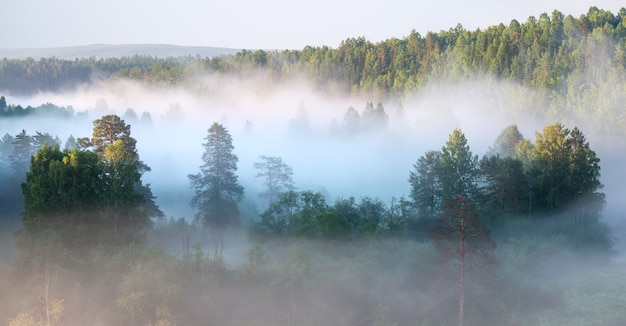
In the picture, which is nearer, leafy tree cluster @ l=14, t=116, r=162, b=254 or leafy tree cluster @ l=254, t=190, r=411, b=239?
leafy tree cluster @ l=14, t=116, r=162, b=254

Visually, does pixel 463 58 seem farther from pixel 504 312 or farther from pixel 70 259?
pixel 70 259

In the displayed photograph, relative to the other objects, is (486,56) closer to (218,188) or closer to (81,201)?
(218,188)

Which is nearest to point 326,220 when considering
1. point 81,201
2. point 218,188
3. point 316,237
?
point 316,237

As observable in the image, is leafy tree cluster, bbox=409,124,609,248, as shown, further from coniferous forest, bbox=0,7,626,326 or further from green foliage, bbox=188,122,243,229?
green foliage, bbox=188,122,243,229

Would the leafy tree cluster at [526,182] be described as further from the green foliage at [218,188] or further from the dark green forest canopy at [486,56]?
the dark green forest canopy at [486,56]

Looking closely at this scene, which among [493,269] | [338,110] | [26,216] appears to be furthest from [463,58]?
[26,216]

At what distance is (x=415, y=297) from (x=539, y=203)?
27624 mm

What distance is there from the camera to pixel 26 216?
40656mm

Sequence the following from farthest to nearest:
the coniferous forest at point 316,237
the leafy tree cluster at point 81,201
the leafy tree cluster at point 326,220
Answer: the leafy tree cluster at point 326,220, the leafy tree cluster at point 81,201, the coniferous forest at point 316,237

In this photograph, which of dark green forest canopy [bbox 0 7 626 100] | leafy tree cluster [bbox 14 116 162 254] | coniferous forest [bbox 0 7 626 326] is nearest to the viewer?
coniferous forest [bbox 0 7 626 326]

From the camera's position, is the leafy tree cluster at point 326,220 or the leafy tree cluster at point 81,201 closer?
the leafy tree cluster at point 81,201

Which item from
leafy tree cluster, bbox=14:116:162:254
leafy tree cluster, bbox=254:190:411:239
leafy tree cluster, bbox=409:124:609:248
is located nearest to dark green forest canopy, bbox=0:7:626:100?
leafy tree cluster, bbox=409:124:609:248

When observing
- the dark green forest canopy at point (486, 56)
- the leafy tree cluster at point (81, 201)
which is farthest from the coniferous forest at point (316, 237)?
the dark green forest canopy at point (486, 56)

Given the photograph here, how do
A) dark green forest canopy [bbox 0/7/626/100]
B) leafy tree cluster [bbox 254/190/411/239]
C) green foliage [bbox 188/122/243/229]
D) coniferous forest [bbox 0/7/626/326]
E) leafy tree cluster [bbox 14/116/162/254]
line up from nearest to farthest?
coniferous forest [bbox 0/7/626/326] < leafy tree cluster [bbox 14/116/162/254] < leafy tree cluster [bbox 254/190/411/239] < green foliage [bbox 188/122/243/229] < dark green forest canopy [bbox 0/7/626/100]
